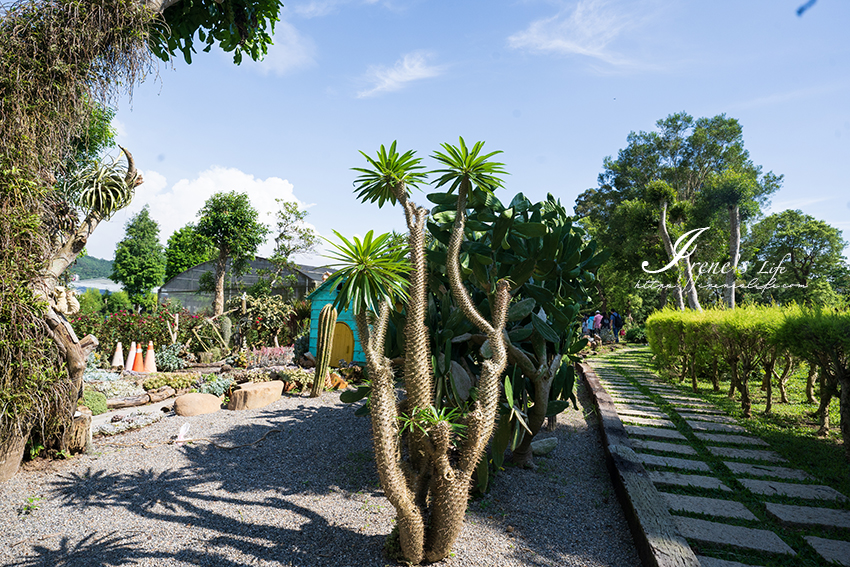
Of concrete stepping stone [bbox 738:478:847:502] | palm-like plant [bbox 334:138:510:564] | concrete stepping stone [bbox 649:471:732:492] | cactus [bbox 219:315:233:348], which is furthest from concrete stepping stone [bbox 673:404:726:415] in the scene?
cactus [bbox 219:315:233:348]

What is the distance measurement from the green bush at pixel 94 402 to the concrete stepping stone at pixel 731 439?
306 inches

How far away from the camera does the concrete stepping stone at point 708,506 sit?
10.8 ft

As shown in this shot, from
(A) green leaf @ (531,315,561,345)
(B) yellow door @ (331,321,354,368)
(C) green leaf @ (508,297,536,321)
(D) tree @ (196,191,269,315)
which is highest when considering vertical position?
(D) tree @ (196,191,269,315)

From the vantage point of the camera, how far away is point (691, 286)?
16.2 metres

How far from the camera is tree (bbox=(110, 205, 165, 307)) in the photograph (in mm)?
29609

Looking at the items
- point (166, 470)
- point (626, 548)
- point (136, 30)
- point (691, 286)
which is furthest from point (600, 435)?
point (691, 286)

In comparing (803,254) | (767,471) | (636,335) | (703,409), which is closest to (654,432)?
(767,471)

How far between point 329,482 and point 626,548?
2320 millimetres

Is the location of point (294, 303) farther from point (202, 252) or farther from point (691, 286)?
point (691, 286)

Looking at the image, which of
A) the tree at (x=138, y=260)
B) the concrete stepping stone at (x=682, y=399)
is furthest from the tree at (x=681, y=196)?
the tree at (x=138, y=260)

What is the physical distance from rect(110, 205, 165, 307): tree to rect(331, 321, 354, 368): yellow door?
25043 mm

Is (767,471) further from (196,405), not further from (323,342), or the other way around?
(196,405)

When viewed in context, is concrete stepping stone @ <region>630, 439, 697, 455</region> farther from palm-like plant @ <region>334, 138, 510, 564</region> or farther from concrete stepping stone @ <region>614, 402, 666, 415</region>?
palm-like plant @ <region>334, 138, 510, 564</region>

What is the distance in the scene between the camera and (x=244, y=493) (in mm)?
3494
